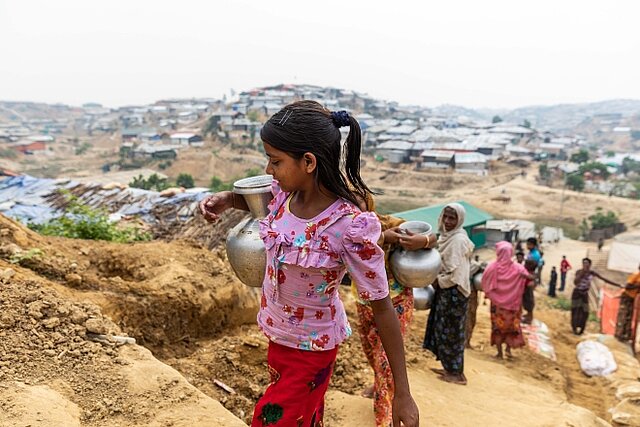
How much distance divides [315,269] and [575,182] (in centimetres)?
3995

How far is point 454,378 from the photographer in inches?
161

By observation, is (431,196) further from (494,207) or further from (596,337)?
(596,337)

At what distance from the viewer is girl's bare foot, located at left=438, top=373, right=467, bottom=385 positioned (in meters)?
4.07

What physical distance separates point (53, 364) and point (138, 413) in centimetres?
56

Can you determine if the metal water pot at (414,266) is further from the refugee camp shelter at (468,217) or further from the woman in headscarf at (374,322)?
the refugee camp shelter at (468,217)

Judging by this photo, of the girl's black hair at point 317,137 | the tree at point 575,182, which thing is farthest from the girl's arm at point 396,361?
the tree at point 575,182

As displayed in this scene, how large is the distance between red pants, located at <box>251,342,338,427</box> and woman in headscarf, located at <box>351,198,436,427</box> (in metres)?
0.88

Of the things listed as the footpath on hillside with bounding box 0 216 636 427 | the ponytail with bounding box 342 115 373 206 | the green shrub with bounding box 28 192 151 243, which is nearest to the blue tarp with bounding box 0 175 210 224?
the green shrub with bounding box 28 192 151 243

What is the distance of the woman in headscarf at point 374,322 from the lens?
8.79ft

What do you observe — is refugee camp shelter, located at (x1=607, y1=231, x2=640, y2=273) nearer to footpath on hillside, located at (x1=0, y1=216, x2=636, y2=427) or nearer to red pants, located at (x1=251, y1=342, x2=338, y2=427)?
footpath on hillside, located at (x1=0, y1=216, x2=636, y2=427)

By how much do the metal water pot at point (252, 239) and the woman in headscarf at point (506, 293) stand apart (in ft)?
13.1

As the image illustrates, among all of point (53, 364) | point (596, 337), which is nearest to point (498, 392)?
point (53, 364)

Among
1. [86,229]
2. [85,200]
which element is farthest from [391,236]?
[85,200]

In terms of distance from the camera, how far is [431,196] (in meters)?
38.2
